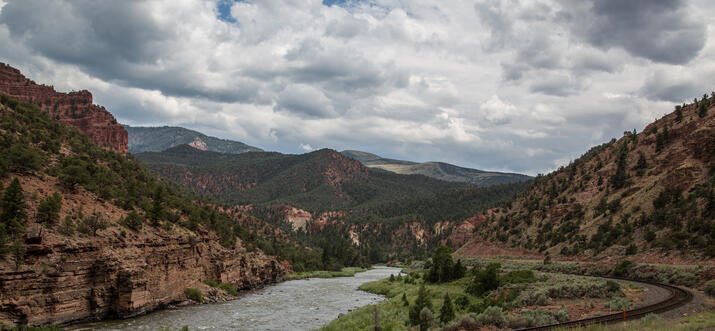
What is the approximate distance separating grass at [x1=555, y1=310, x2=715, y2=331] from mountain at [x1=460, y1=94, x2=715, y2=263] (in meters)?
24.1

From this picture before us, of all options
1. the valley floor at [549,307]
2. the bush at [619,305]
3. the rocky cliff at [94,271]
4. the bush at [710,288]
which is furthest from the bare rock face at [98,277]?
the bush at [710,288]

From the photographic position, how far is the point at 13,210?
96.9ft

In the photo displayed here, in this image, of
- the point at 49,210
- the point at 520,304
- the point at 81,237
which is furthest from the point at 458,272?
the point at 49,210

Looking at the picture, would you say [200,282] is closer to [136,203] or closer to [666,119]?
[136,203]

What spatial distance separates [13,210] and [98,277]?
8210 millimetres

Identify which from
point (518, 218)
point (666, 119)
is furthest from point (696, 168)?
point (518, 218)

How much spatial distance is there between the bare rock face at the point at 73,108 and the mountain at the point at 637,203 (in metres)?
87.5

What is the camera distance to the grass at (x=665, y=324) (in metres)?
15.4

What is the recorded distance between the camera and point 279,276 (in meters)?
84.0

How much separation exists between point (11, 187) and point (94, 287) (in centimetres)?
1005

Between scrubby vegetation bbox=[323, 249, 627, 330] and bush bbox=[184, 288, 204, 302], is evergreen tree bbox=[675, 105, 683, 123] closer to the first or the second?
scrubby vegetation bbox=[323, 249, 627, 330]

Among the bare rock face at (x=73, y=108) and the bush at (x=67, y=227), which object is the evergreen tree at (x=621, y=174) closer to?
the bush at (x=67, y=227)

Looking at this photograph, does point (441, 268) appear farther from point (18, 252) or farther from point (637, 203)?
point (18, 252)

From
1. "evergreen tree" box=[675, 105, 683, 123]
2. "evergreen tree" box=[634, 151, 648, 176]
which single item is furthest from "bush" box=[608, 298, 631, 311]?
"evergreen tree" box=[675, 105, 683, 123]
